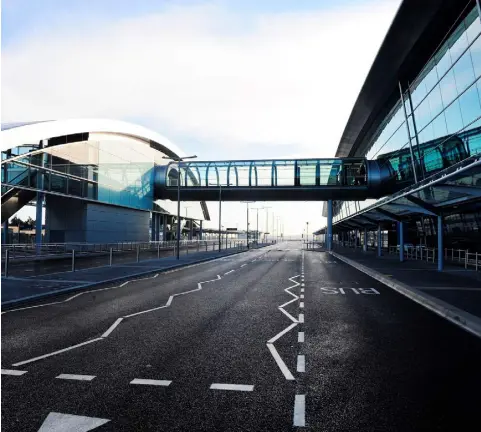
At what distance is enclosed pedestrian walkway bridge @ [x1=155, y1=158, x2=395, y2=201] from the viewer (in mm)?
44562

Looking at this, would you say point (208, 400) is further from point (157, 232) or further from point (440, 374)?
point (157, 232)

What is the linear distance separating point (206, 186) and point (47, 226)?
60.5 feet

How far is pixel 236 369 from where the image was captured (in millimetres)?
5605

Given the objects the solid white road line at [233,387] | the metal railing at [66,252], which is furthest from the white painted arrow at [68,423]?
the metal railing at [66,252]

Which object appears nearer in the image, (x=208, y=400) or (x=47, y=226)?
(x=208, y=400)

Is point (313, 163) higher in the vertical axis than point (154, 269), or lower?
higher

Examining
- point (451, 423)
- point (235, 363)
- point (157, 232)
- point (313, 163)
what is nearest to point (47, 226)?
point (157, 232)

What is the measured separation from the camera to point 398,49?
82.1 feet

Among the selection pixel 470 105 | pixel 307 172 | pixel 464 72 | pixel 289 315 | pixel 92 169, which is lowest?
pixel 289 315

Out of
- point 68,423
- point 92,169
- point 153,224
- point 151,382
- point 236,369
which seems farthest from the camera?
point 153,224

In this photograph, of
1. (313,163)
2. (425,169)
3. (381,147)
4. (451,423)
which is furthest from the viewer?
(313,163)

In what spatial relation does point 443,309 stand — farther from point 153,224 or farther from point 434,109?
point 153,224

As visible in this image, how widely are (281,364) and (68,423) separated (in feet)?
10.0

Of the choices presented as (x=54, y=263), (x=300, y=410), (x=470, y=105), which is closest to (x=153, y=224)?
(x=54, y=263)
